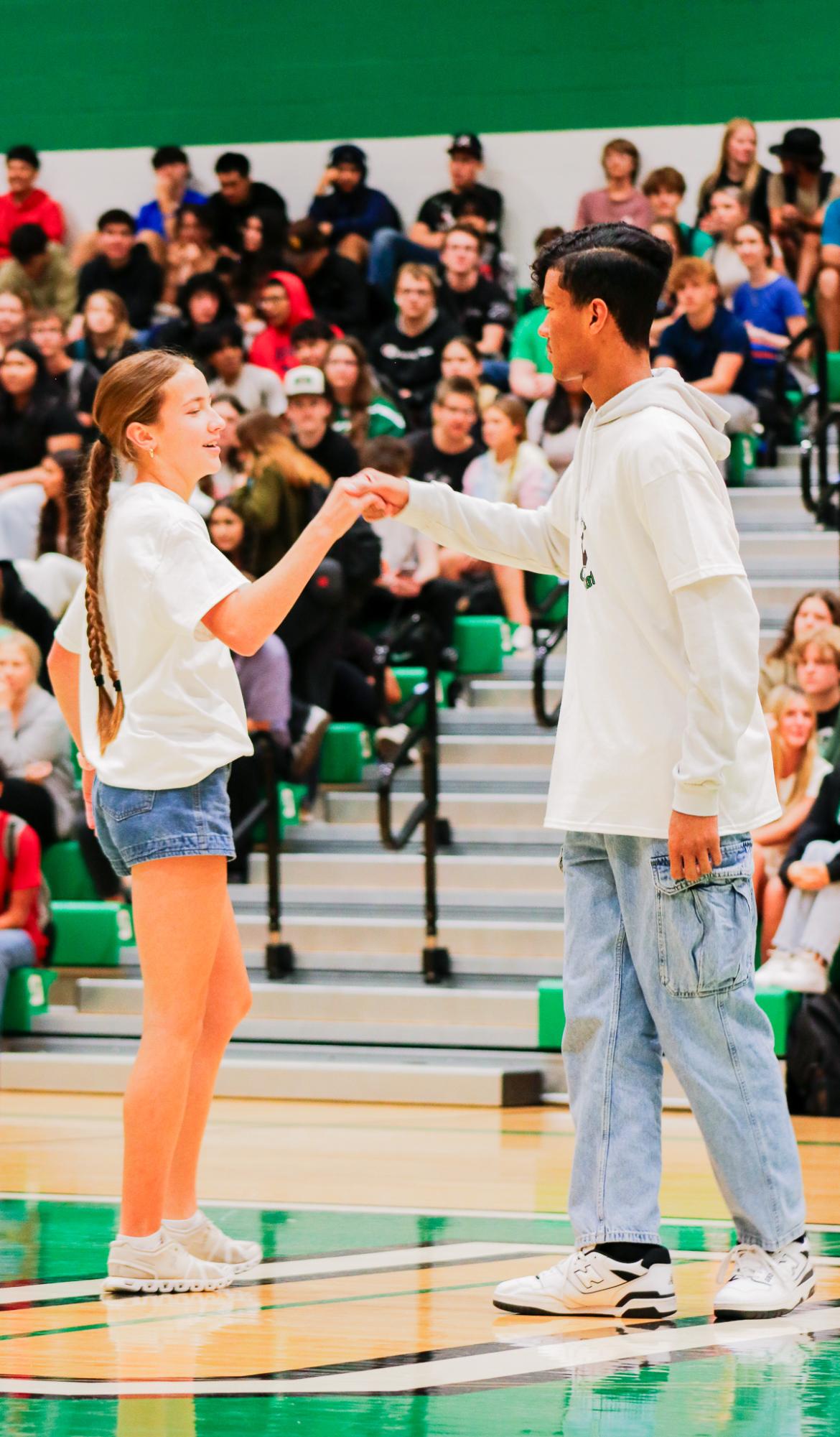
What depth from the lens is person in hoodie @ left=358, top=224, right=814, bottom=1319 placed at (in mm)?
3734

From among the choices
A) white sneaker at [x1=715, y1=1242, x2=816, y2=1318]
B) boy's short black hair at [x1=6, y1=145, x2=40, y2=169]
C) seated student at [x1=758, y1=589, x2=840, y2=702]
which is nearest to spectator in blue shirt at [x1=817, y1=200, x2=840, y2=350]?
seated student at [x1=758, y1=589, x2=840, y2=702]

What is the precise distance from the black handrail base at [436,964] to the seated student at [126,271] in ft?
20.2

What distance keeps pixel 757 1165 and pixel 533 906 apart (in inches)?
195

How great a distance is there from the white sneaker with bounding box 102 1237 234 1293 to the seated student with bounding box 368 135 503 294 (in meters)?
9.59

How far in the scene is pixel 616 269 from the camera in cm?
393

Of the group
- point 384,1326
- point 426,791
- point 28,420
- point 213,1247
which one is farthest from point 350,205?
point 384,1326

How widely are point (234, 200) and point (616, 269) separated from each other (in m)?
10.5

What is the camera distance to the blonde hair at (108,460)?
13.7 ft

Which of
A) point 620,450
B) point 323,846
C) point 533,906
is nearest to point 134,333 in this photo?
point 323,846

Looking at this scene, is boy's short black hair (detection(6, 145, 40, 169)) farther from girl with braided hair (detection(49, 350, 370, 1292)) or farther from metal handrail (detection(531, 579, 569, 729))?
girl with braided hair (detection(49, 350, 370, 1292))

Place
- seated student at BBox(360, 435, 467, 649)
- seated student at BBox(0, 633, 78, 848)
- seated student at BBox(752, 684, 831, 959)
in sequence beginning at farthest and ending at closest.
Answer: seated student at BBox(360, 435, 467, 649) < seated student at BBox(0, 633, 78, 848) < seated student at BBox(752, 684, 831, 959)

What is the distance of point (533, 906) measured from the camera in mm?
8711

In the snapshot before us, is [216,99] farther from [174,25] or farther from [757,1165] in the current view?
[757,1165]

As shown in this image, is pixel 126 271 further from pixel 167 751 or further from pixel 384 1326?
pixel 384 1326
